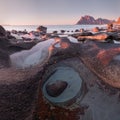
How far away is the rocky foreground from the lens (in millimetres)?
8008

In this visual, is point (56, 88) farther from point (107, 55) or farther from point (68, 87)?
point (107, 55)

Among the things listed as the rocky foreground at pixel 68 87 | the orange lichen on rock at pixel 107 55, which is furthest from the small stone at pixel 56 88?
the orange lichen on rock at pixel 107 55

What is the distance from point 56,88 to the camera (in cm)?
873

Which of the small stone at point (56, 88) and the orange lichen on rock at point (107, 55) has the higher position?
the orange lichen on rock at point (107, 55)

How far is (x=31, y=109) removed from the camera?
8.41 meters

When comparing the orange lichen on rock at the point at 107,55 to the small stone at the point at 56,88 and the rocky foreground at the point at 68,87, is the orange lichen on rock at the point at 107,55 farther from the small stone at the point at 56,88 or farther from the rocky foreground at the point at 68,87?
the small stone at the point at 56,88

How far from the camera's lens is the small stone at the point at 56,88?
8625 millimetres

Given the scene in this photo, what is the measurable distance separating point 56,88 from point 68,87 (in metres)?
0.40

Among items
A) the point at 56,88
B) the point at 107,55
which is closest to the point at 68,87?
the point at 56,88

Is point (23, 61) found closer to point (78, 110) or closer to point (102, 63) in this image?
point (102, 63)

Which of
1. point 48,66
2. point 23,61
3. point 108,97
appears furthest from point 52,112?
point 23,61

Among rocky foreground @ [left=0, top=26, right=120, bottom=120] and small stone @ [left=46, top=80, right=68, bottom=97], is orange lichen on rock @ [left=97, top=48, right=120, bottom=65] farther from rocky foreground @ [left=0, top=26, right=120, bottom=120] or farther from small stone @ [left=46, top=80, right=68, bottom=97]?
small stone @ [left=46, top=80, right=68, bottom=97]

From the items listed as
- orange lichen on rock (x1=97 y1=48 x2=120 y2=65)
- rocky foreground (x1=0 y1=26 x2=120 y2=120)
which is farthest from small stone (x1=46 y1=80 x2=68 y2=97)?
orange lichen on rock (x1=97 y1=48 x2=120 y2=65)

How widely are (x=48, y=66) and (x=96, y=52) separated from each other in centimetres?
198
